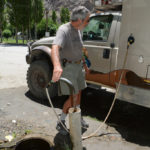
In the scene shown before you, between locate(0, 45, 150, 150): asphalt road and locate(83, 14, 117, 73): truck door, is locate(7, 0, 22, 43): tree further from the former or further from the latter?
locate(83, 14, 117, 73): truck door

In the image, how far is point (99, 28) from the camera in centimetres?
403

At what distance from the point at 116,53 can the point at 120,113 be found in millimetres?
1360

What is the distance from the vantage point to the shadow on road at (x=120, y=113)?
3275 mm

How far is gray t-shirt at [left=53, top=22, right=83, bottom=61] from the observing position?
254cm

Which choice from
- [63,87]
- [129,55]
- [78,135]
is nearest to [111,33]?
[129,55]

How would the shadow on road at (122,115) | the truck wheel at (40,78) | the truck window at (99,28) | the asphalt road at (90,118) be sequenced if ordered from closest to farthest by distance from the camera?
the asphalt road at (90,118)
the shadow on road at (122,115)
the truck window at (99,28)
the truck wheel at (40,78)

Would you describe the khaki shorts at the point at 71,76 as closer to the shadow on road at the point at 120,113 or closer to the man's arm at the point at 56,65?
the man's arm at the point at 56,65

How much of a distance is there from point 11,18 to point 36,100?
86.4ft

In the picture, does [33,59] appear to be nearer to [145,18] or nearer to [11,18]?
[145,18]

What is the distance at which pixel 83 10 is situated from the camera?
252 cm

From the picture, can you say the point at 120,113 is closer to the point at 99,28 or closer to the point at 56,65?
the point at 99,28

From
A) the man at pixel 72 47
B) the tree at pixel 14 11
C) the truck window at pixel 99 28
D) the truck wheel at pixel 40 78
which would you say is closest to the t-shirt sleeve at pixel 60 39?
the man at pixel 72 47

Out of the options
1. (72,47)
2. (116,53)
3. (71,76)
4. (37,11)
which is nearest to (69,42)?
(72,47)

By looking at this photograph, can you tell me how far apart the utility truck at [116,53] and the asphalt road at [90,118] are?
51cm
